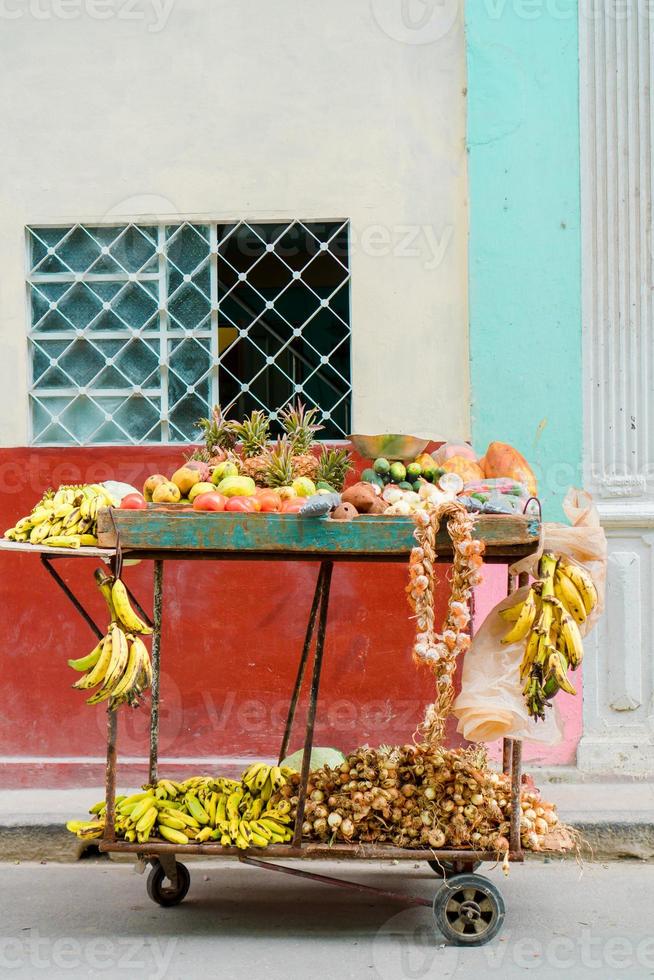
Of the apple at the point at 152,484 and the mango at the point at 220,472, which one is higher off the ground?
the mango at the point at 220,472

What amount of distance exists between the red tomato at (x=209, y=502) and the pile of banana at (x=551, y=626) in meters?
1.17

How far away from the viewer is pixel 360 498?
4207mm

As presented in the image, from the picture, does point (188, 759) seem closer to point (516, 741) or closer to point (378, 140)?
point (516, 741)

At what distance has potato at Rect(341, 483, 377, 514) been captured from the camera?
13.8 ft

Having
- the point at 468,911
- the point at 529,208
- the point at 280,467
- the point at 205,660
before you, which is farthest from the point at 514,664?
the point at 529,208

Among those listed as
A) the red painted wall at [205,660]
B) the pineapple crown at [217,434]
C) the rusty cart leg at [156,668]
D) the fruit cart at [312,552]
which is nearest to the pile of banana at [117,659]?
the fruit cart at [312,552]

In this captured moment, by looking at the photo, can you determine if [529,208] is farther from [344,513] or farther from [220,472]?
[344,513]

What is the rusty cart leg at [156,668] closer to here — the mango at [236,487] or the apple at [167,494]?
the apple at [167,494]

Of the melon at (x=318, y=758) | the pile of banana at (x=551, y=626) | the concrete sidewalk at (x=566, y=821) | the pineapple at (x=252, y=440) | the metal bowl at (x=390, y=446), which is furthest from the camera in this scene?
the concrete sidewalk at (x=566, y=821)

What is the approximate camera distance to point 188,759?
6.07m

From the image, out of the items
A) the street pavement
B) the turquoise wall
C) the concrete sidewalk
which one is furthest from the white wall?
the street pavement

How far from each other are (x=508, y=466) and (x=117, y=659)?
170 centimetres

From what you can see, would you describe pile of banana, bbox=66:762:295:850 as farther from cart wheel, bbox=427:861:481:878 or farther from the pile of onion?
cart wheel, bbox=427:861:481:878

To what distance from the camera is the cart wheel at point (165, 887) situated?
184 inches
